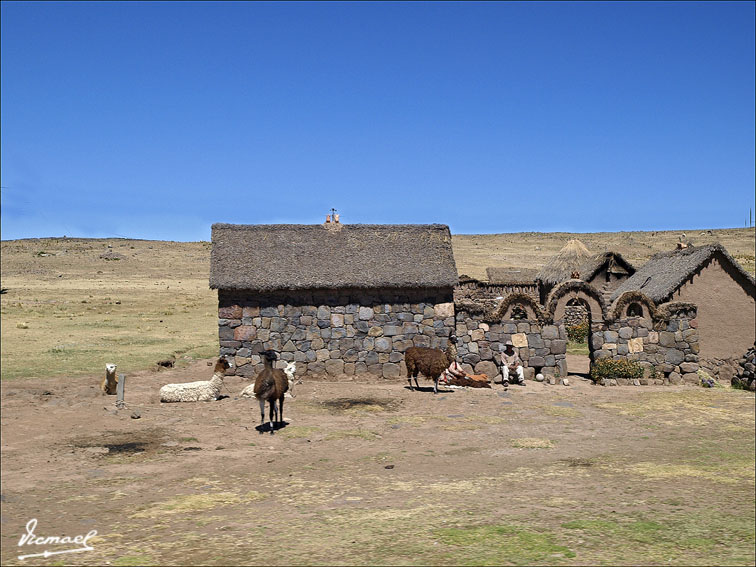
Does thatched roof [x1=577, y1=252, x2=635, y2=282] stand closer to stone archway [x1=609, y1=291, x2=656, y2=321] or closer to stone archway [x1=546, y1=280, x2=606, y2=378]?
stone archway [x1=546, y1=280, x2=606, y2=378]

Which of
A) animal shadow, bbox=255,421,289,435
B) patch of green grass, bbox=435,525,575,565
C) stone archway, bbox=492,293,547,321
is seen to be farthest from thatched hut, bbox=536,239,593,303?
patch of green grass, bbox=435,525,575,565

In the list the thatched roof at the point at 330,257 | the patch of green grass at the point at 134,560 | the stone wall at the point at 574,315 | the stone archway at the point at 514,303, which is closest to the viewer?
the patch of green grass at the point at 134,560

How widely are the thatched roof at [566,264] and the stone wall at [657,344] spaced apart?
16.9 metres

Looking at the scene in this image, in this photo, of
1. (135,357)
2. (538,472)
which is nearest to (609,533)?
(538,472)

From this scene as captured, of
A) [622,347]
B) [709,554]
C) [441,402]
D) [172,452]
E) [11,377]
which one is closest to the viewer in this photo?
[11,377]

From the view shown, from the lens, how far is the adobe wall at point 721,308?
82.9ft

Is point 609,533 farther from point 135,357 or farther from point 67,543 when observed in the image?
point 135,357

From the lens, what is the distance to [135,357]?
76.7 ft

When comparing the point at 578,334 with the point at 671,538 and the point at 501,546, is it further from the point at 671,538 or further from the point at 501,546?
the point at 501,546

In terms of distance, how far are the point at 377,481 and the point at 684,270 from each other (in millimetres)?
19738

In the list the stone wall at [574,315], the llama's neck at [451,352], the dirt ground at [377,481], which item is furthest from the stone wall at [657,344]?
the stone wall at [574,315]

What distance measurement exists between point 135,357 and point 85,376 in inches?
279

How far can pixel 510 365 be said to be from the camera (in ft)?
72.6

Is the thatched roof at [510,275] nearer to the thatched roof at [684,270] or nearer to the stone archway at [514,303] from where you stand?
the thatched roof at [684,270]
